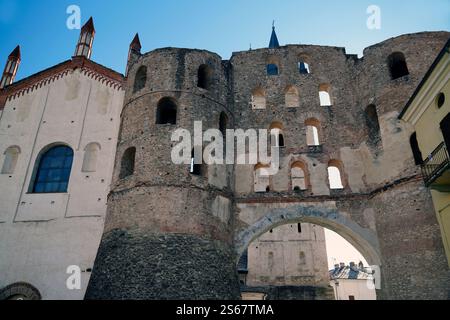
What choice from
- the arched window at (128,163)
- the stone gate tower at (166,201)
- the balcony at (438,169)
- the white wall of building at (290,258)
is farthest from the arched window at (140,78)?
the white wall of building at (290,258)

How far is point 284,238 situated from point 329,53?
15.5 meters

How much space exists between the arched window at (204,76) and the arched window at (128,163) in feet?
14.0

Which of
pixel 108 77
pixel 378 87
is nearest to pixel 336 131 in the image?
pixel 378 87

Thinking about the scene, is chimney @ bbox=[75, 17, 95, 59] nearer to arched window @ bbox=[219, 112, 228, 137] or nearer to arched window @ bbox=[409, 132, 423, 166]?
arched window @ bbox=[219, 112, 228, 137]

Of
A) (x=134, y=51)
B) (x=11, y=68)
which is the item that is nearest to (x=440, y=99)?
(x=134, y=51)

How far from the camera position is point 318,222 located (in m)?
14.8

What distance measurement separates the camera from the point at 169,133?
46.6 feet

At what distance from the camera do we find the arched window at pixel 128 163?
571 inches

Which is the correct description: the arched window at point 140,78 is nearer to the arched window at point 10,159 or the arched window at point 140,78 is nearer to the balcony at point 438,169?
the arched window at point 10,159

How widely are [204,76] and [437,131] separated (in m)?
9.42

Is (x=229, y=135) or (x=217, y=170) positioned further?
(x=229, y=135)

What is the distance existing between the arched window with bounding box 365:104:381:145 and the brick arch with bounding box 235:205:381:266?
11.4 ft

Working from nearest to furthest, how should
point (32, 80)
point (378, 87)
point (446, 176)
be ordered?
point (446, 176)
point (378, 87)
point (32, 80)

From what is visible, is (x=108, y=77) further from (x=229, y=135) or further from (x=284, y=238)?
(x=284, y=238)
